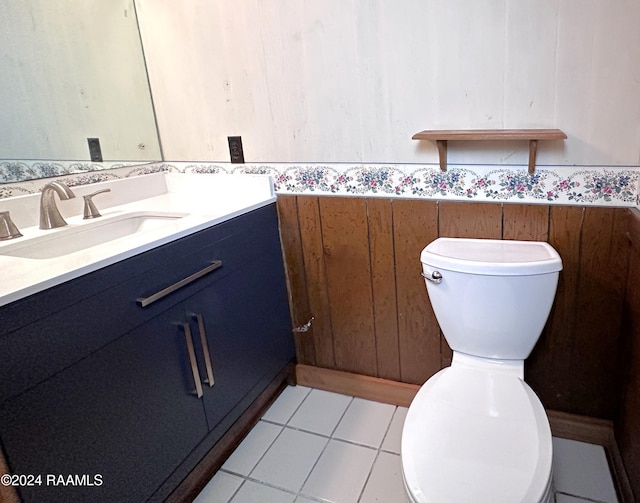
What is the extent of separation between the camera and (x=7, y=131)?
1407 mm

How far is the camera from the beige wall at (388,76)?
1216 millimetres

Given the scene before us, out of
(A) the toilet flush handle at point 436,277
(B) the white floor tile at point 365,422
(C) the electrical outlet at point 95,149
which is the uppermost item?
(C) the electrical outlet at point 95,149

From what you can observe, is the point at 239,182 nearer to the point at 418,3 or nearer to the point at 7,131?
the point at 7,131

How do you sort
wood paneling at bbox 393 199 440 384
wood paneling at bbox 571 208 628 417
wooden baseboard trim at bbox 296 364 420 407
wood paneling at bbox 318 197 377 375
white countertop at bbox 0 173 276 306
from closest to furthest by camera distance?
white countertop at bbox 0 173 276 306
wood paneling at bbox 571 208 628 417
wood paneling at bbox 393 199 440 384
wood paneling at bbox 318 197 377 375
wooden baseboard trim at bbox 296 364 420 407

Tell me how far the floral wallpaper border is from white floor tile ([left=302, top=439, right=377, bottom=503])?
3.04ft

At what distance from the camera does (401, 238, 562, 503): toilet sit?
36.0 inches

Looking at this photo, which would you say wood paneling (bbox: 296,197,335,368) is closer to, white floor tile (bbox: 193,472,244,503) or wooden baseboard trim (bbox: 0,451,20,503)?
white floor tile (bbox: 193,472,244,503)

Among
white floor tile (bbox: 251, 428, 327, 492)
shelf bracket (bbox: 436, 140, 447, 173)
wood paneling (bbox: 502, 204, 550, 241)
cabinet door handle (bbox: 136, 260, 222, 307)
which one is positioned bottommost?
white floor tile (bbox: 251, 428, 327, 492)

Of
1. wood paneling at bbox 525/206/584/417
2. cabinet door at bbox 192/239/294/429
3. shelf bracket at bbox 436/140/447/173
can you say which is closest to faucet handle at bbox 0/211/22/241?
cabinet door at bbox 192/239/294/429

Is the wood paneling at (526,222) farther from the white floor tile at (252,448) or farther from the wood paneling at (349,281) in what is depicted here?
the white floor tile at (252,448)

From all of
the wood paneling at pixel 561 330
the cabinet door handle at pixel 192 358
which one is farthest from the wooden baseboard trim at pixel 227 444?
the wood paneling at pixel 561 330

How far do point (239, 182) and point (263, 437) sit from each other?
1.01m

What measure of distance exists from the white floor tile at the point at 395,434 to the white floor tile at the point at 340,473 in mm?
58

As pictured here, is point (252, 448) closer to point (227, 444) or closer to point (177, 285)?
point (227, 444)
